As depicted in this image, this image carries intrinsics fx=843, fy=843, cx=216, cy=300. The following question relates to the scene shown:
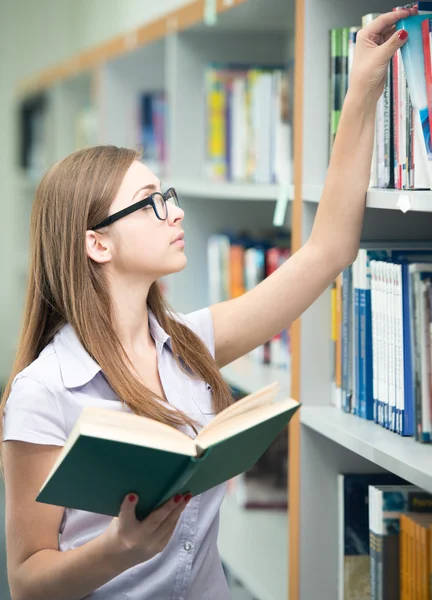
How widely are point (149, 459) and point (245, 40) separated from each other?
1756 mm

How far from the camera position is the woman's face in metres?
1.34

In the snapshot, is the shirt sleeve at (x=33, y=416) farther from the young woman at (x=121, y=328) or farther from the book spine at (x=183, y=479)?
the book spine at (x=183, y=479)

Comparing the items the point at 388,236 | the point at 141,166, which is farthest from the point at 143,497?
the point at 388,236

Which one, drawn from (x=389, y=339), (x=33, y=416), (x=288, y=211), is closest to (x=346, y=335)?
(x=389, y=339)

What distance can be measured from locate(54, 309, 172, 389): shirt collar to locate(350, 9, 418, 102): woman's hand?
58 centimetres

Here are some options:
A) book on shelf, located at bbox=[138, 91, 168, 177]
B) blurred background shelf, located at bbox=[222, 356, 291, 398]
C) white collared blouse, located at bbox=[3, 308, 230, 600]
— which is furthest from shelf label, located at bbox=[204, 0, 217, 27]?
book on shelf, located at bbox=[138, 91, 168, 177]

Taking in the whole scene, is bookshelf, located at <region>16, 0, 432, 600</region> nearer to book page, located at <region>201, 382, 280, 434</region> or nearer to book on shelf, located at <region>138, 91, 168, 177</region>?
book on shelf, located at <region>138, 91, 168, 177</region>

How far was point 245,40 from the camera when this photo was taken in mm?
2416

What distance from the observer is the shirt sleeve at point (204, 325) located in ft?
4.94

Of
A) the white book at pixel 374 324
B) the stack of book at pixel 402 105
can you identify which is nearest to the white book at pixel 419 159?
the stack of book at pixel 402 105

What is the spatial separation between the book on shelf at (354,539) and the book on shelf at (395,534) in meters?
0.11

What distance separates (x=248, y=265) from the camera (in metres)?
2.25

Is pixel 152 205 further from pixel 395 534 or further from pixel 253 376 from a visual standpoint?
pixel 253 376

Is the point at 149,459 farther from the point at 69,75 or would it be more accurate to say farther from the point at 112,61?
the point at 69,75
